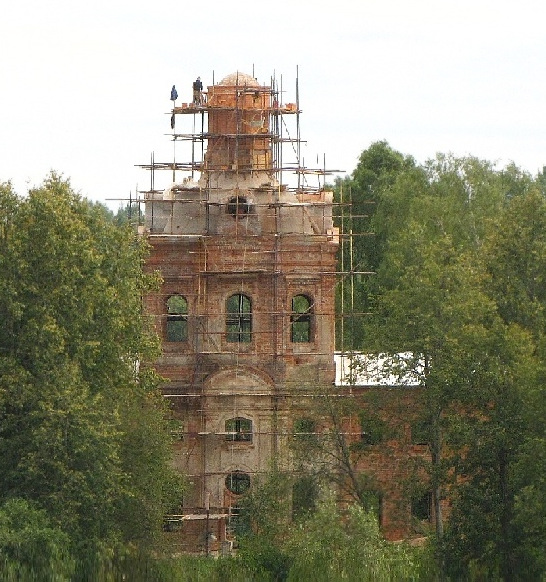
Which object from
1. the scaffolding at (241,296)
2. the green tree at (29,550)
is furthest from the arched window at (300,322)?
the green tree at (29,550)

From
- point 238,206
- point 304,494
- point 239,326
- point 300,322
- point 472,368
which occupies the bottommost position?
point 304,494

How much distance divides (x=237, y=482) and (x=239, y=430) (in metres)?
1.17

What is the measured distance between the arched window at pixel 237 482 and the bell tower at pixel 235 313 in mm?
40

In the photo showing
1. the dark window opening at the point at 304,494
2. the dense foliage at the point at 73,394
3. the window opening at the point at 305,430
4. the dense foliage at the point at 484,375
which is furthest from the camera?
the window opening at the point at 305,430

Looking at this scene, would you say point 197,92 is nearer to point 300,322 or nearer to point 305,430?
point 300,322

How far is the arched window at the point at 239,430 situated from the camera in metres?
47.3

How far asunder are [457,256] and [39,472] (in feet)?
36.0

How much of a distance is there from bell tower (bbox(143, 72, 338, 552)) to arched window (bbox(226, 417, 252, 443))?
37mm

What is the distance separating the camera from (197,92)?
49.0 meters

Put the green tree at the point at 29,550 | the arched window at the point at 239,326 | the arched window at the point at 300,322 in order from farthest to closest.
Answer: the arched window at the point at 300,322, the arched window at the point at 239,326, the green tree at the point at 29,550

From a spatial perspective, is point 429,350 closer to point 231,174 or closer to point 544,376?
point 544,376

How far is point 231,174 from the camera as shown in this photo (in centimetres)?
4841

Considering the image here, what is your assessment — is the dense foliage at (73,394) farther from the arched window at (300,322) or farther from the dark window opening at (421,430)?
the arched window at (300,322)

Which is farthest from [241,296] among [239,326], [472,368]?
[472,368]
